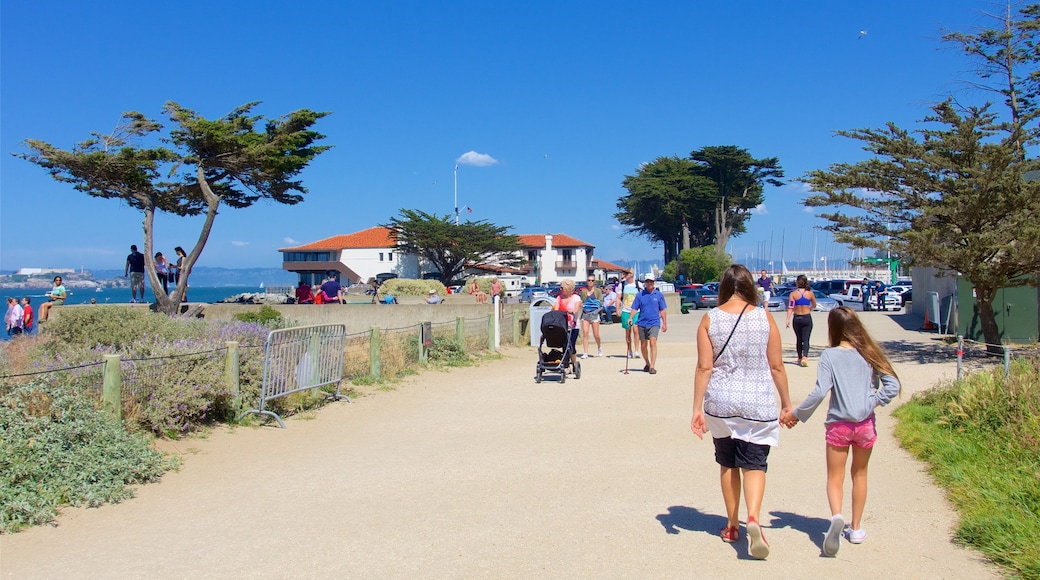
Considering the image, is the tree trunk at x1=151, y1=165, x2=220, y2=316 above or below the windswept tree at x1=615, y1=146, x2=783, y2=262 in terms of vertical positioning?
below

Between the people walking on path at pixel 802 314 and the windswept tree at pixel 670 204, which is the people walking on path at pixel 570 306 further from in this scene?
the windswept tree at pixel 670 204

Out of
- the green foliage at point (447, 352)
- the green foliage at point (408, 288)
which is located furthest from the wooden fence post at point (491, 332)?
the green foliage at point (408, 288)

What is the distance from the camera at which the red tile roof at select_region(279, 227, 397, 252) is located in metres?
92.4

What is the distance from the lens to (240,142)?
25.2 meters

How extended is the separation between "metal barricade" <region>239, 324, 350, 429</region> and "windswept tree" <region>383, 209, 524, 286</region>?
6939cm

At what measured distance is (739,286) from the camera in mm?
5137

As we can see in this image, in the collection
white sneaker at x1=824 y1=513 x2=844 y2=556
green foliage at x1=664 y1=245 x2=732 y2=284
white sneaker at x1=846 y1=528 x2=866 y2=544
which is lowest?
white sneaker at x1=846 y1=528 x2=866 y2=544

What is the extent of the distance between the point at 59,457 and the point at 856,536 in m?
6.02

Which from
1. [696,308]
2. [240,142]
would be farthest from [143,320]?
[696,308]

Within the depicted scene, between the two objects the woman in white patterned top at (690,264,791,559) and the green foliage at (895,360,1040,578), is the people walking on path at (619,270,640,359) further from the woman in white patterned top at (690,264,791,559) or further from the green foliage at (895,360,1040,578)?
the woman in white patterned top at (690,264,791,559)

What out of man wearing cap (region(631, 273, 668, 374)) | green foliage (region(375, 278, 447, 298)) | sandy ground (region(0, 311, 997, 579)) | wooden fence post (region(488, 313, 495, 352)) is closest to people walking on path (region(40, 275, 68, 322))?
wooden fence post (region(488, 313, 495, 352))

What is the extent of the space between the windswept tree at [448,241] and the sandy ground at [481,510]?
70710mm

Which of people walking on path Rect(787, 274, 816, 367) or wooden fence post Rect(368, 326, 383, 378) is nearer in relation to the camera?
wooden fence post Rect(368, 326, 383, 378)

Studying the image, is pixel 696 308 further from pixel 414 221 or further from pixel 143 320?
pixel 414 221
